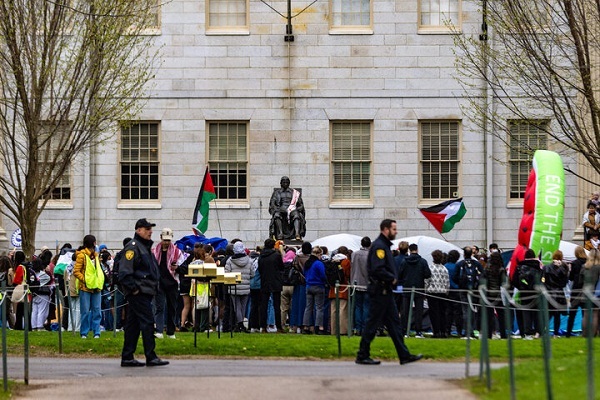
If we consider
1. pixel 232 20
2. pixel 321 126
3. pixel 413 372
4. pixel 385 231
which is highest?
pixel 232 20

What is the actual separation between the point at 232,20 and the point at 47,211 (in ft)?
23.6

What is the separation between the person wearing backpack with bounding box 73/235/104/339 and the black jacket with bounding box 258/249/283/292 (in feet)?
12.6

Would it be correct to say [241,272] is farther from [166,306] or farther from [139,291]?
[139,291]

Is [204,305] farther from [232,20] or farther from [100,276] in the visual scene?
[232,20]

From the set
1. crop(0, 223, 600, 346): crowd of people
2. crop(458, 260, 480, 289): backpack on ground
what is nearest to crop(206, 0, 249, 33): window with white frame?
crop(0, 223, 600, 346): crowd of people

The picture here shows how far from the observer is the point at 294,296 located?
2855 cm

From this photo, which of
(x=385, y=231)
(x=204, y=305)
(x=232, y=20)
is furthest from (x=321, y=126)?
(x=385, y=231)

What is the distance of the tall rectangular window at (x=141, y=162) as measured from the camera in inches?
1596

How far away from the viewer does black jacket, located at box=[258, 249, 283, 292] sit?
27.9 metres

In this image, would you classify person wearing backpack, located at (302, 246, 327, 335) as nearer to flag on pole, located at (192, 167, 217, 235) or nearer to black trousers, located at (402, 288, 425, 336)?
black trousers, located at (402, 288, 425, 336)

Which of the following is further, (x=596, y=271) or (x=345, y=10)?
(x=345, y=10)

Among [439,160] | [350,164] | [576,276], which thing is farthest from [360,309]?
[439,160]

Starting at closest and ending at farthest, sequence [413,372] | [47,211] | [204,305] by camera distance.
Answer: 1. [413,372]
2. [204,305]
3. [47,211]

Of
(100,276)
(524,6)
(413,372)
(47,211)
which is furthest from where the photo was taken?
(47,211)
